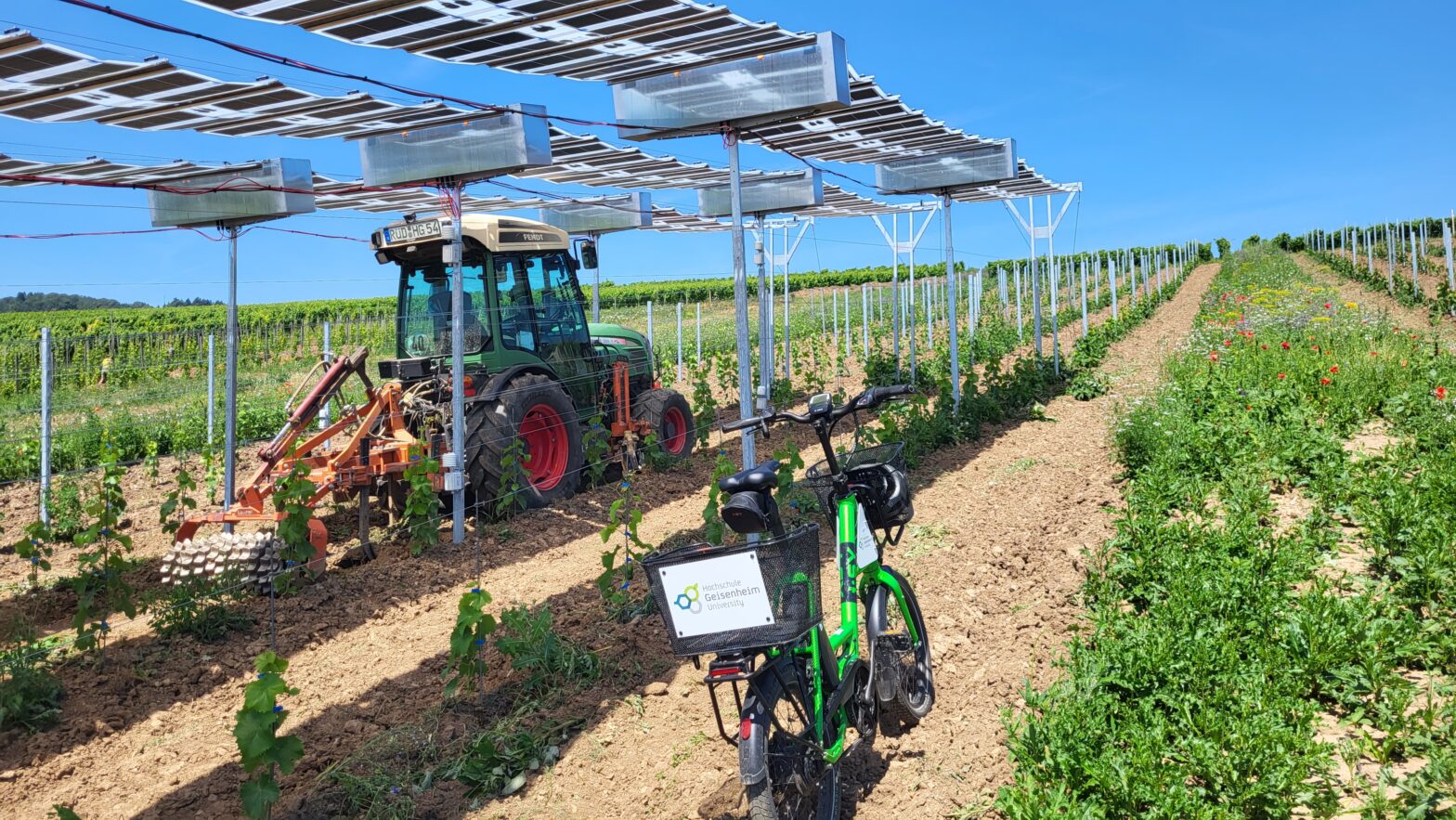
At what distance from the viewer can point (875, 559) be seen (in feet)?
12.6

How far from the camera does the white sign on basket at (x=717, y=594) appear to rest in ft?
9.48

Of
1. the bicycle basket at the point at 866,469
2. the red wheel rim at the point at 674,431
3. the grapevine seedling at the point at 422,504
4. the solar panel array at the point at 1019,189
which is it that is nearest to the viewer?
the bicycle basket at the point at 866,469

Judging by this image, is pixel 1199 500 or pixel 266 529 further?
pixel 266 529

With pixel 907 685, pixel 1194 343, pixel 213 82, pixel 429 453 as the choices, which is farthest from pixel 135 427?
pixel 1194 343

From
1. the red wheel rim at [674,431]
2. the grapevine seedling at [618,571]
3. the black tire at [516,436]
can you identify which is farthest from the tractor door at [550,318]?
the grapevine seedling at [618,571]

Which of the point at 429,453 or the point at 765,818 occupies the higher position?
the point at 429,453

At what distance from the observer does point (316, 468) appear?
22.9 ft

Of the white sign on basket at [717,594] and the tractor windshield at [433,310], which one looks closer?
the white sign on basket at [717,594]

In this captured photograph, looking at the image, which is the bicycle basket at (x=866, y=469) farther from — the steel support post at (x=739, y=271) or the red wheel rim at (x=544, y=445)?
the red wheel rim at (x=544, y=445)

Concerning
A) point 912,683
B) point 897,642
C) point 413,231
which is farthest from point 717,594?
point 413,231

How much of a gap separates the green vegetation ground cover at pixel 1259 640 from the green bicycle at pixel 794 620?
569mm

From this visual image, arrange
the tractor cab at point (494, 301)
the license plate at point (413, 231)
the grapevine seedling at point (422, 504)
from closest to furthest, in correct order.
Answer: the grapevine seedling at point (422, 504) < the license plate at point (413, 231) < the tractor cab at point (494, 301)

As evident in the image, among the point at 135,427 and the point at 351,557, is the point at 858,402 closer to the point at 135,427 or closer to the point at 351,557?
the point at 351,557

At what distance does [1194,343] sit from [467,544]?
10821 mm
